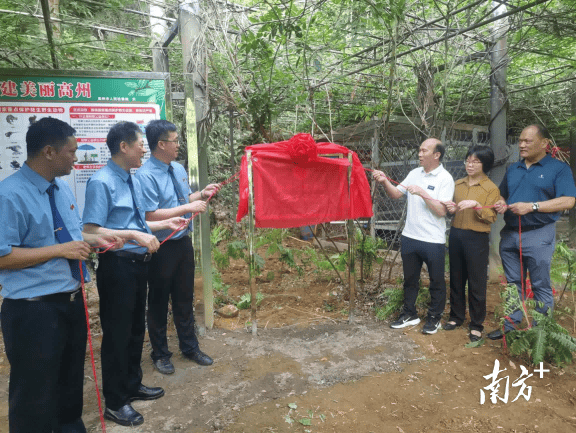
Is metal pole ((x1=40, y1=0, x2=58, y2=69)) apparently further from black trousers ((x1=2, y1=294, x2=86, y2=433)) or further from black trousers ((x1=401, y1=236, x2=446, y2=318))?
black trousers ((x1=401, y1=236, x2=446, y2=318))

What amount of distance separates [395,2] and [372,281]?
3.68m

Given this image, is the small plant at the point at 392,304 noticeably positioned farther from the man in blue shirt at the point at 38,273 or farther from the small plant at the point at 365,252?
the man in blue shirt at the point at 38,273

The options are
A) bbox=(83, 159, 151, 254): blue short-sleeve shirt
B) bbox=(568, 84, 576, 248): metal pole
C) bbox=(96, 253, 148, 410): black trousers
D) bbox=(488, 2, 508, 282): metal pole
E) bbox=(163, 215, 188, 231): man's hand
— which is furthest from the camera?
bbox=(568, 84, 576, 248): metal pole

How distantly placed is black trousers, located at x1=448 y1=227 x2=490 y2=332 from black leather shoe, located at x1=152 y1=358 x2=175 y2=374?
A: 2.96m

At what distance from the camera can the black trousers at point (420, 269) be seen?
379 centimetres

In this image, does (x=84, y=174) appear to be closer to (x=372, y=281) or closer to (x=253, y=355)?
(x=253, y=355)

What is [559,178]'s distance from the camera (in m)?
3.40

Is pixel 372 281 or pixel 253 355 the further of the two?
pixel 372 281

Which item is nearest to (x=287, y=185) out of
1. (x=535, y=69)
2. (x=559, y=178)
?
(x=559, y=178)

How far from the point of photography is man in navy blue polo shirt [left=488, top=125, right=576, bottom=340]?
3.36 meters

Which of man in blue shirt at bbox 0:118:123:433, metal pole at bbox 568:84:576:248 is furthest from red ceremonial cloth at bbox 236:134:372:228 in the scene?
metal pole at bbox 568:84:576:248

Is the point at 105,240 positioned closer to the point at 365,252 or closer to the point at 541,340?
the point at 541,340

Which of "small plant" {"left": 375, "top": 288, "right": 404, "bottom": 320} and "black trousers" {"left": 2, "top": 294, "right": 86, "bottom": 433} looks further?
"small plant" {"left": 375, "top": 288, "right": 404, "bottom": 320}

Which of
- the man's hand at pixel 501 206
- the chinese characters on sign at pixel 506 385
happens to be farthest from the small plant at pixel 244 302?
the man's hand at pixel 501 206
